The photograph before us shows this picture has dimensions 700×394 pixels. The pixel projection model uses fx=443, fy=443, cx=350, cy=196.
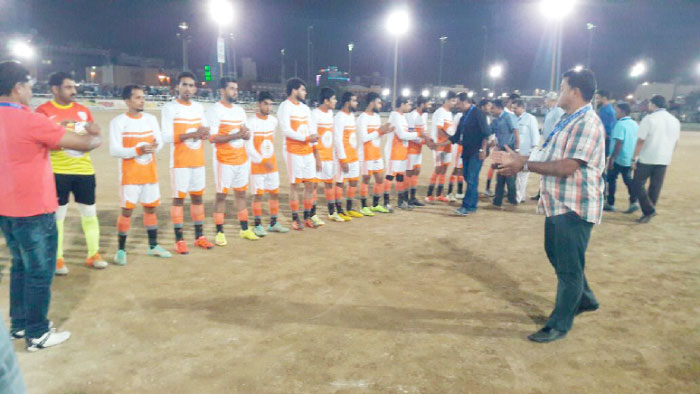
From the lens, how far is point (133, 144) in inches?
218

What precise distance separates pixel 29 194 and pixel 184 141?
9.08ft

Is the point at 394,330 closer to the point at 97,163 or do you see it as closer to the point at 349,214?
the point at 349,214

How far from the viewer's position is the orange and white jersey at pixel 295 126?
23.1ft

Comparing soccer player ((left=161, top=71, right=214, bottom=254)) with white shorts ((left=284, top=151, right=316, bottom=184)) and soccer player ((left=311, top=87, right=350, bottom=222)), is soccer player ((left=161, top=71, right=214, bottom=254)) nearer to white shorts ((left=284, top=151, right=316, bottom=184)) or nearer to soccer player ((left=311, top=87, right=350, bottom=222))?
white shorts ((left=284, top=151, right=316, bottom=184))

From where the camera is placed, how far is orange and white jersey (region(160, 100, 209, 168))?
19.5 ft

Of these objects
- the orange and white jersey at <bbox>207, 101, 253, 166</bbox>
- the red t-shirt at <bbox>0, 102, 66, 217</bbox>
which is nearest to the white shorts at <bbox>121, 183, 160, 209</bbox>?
the orange and white jersey at <bbox>207, 101, 253, 166</bbox>

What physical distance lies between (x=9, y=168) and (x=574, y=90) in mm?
4470

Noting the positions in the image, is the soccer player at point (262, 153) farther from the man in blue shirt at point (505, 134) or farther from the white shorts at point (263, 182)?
the man in blue shirt at point (505, 134)

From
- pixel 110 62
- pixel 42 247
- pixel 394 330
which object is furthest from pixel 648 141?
pixel 110 62

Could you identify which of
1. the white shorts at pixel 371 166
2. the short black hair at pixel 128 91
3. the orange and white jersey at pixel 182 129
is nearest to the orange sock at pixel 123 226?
the orange and white jersey at pixel 182 129

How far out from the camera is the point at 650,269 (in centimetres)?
560

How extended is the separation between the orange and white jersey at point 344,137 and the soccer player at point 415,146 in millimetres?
1674

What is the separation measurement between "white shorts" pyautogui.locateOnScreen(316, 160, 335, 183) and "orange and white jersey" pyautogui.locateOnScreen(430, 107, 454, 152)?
2807mm

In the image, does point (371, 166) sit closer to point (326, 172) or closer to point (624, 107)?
point (326, 172)
